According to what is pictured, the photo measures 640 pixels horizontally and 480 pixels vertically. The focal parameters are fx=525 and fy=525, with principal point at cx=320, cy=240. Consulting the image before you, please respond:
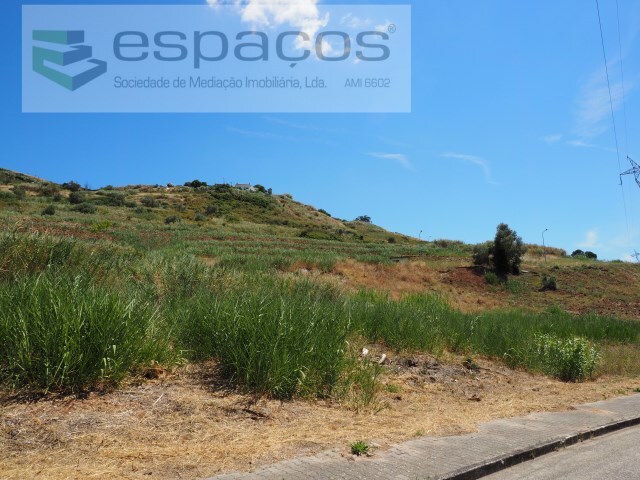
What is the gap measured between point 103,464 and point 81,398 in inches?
67.8

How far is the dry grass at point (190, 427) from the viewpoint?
14.8 ft

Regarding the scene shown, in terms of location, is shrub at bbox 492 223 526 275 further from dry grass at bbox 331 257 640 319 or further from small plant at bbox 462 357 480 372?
small plant at bbox 462 357 480 372

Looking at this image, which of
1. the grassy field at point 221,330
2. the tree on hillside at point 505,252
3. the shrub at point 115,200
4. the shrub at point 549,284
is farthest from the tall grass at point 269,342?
the shrub at point 115,200

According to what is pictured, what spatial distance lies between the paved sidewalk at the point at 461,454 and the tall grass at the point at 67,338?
2664 mm

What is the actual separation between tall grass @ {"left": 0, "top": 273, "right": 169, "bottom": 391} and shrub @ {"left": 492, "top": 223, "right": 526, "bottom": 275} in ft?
125

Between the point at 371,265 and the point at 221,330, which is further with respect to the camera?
the point at 371,265

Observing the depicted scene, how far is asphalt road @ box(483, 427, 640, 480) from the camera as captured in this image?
532cm

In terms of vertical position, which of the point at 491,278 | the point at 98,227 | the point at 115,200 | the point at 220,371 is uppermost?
the point at 115,200

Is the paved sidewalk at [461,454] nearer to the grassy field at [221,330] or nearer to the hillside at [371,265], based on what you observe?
the grassy field at [221,330]

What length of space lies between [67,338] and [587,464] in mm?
6017

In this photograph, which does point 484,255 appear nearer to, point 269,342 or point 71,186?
point 269,342

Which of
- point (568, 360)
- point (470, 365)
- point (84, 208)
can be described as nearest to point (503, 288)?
point (568, 360)

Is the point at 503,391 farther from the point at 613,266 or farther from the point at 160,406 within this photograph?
the point at 613,266

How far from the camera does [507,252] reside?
41.2m
